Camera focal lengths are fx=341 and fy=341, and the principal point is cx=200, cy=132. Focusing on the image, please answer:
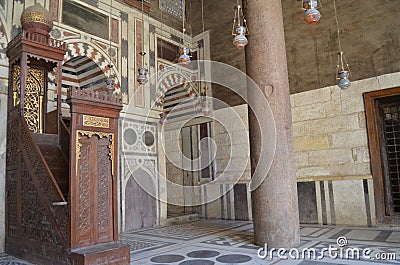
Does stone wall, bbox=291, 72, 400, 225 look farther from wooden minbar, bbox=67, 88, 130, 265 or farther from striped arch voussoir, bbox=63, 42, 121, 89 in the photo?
wooden minbar, bbox=67, 88, 130, 265

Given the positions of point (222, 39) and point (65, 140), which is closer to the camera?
point (65, 140)

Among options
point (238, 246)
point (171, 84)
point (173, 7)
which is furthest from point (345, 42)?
point (238, 246)

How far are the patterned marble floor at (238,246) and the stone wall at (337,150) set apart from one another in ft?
1.48

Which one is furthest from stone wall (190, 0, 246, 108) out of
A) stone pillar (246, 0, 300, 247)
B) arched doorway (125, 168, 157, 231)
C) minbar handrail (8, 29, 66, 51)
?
minbar handrail (8, 29, 66, 51)

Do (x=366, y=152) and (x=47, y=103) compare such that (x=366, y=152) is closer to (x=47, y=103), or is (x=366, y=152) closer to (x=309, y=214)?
(x=309, y=214)

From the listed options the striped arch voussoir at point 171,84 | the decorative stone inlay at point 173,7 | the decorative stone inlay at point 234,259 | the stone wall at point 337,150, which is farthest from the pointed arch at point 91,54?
the decorative stone inlay at point 234,259

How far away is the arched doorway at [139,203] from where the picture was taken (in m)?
6.26

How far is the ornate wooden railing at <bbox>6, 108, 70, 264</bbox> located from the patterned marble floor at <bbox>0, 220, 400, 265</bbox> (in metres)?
0.29

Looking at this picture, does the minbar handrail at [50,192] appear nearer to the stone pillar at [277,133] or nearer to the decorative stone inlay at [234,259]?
the decorative stone inlay at [234,259]

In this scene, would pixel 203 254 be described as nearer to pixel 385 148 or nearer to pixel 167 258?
pixel 167 258

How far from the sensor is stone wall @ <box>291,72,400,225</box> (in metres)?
5.60

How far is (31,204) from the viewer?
3.82 metres

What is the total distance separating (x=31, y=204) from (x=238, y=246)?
96.1 inches

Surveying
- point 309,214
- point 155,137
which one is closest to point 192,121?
point 155,137
